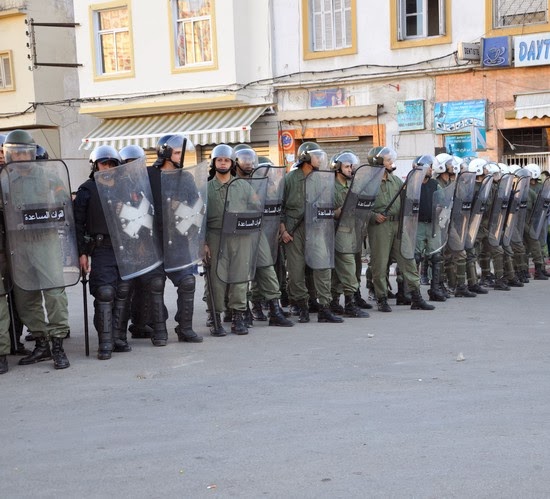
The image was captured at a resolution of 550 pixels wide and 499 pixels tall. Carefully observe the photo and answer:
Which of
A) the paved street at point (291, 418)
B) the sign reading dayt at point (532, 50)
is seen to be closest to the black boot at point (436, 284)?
the paved street at point (291, 418)

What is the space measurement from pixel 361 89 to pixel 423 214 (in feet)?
30.5

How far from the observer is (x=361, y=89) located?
20.2 meters

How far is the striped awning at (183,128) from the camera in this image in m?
21.4

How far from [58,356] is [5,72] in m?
20.4

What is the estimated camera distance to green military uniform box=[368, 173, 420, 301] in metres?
10.6

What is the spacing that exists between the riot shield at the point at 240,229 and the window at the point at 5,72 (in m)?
18.8

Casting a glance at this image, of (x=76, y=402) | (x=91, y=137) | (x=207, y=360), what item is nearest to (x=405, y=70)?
(x=91, y=137)

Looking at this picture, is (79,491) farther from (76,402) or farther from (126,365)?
(126,365)

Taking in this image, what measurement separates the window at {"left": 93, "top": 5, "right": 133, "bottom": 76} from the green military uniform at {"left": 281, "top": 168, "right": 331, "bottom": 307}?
14.3 meters

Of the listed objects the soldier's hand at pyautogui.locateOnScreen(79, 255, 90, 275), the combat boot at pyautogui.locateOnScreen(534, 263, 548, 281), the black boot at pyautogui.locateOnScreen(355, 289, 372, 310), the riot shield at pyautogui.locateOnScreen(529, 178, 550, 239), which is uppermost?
the soldier's hand at pyautogui.locateOnScreen(79, 255, 90, 275)

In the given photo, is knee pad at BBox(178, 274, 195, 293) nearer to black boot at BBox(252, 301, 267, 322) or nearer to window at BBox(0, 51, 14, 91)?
black boot at BBox(252, 301, 267, 322)

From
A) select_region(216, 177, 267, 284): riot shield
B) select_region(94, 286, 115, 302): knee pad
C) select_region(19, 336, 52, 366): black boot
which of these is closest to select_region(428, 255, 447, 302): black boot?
select_region(216, 177, 267, 284): riot shield

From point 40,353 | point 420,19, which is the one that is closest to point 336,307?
point 40,353

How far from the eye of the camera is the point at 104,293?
802cm
